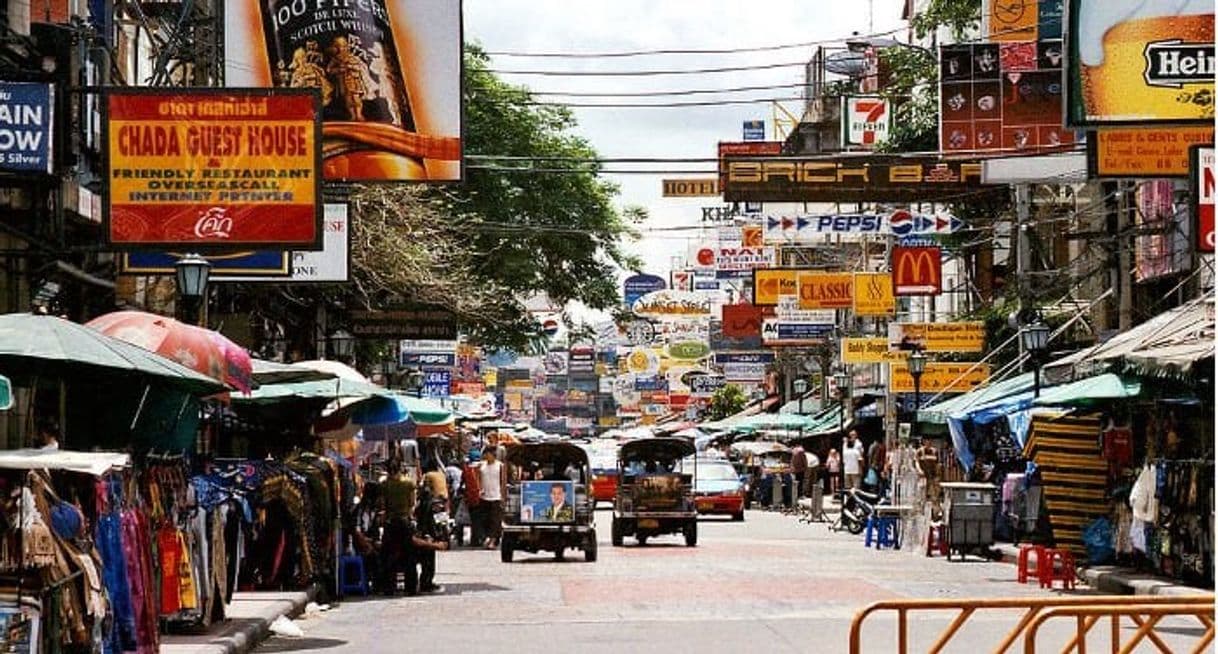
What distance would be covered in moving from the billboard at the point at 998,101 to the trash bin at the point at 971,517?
6662 millimetres

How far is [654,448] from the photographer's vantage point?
42062mm

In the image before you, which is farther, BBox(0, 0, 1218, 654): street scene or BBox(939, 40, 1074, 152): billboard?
BBox(939, 40, 1074, 152): billboard

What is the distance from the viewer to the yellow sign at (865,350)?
4838 cm

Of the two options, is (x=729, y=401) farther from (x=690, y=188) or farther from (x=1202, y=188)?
(x=1202, y=188)

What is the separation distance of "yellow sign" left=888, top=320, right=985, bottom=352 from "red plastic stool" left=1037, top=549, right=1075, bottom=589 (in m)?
16.6

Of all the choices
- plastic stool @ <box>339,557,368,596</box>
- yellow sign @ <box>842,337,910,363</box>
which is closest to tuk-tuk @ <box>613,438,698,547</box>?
yellow sign @ <box>842,337,910,363</box>

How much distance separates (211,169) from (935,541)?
17.1 metres

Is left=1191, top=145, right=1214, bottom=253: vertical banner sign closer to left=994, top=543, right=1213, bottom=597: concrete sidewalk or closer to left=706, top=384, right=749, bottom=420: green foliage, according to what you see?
left=994, top=543, right=1213, bottom=597: concrete sidewalk

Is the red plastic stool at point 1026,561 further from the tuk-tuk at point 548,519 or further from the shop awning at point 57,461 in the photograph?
the shop awning at point 57,461

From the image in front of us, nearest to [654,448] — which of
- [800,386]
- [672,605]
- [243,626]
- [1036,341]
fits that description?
[1036,341]

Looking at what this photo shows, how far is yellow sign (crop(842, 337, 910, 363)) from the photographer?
4838 cm

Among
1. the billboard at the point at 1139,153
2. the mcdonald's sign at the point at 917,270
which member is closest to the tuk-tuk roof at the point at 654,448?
the mcdonald's sign at the point at 917,270

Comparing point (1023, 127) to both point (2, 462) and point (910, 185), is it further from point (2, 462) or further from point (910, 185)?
point (2, 462)

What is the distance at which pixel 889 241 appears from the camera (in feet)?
160
